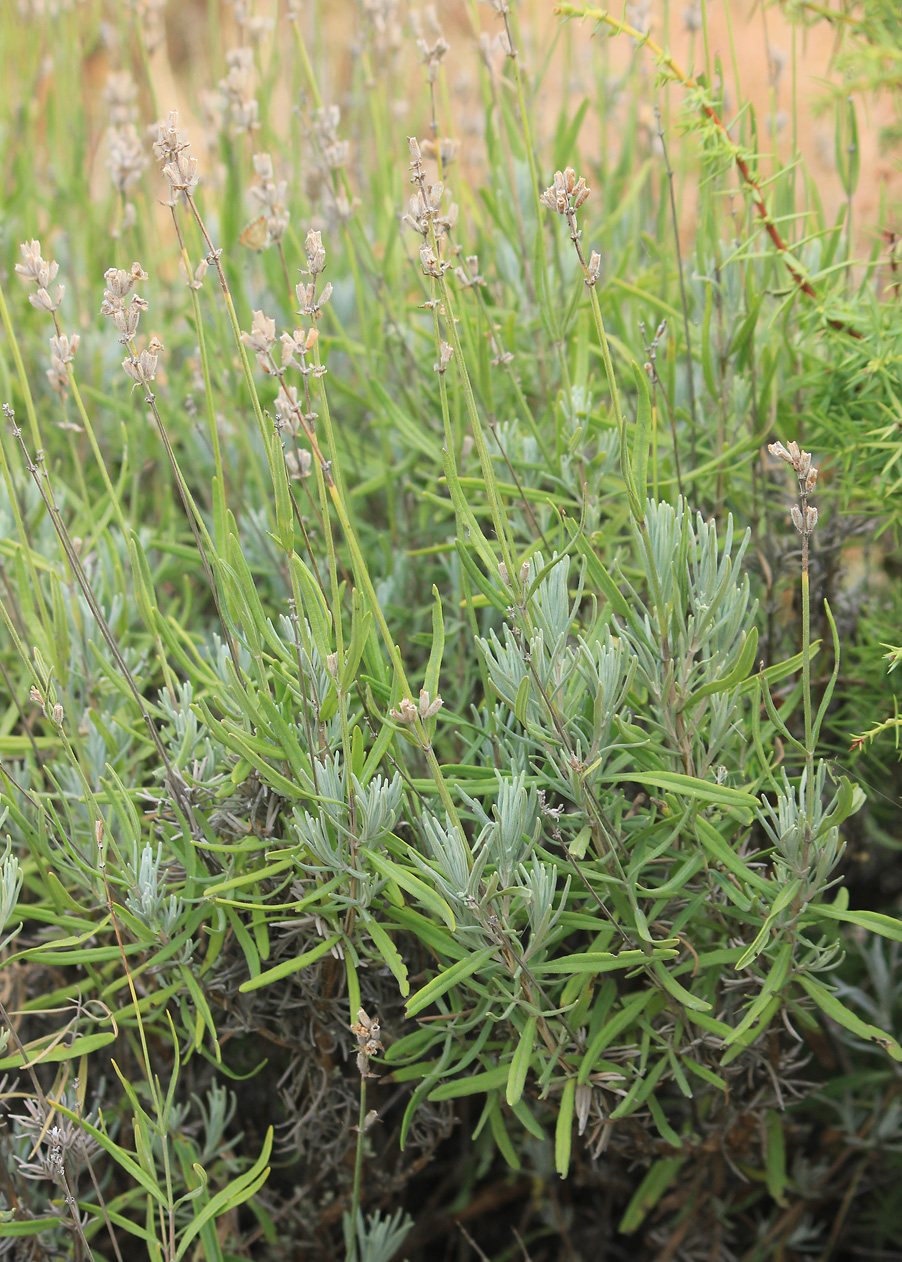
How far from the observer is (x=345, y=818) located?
68 centimetres

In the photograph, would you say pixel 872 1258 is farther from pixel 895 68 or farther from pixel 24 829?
pixel 895 68

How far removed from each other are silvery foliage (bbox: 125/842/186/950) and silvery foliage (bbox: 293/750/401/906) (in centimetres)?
11

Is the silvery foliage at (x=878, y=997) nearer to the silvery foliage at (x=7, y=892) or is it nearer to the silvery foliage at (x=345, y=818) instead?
the silvery foliage at (x=345, y=818)

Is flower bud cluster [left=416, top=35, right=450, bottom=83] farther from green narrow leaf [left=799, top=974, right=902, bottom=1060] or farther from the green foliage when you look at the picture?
green narrow leaf [left=799, top=974, right=902, bottom=1060]

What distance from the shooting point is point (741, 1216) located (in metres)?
1.01

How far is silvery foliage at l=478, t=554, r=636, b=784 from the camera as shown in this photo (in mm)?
642

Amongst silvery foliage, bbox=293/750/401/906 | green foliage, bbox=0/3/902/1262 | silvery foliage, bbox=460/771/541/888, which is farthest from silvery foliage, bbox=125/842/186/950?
silvery foliage, bbox=460/771/541/888

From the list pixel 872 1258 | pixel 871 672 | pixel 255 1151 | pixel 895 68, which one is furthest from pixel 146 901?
pixel 872 1258

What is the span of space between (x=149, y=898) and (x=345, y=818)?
152 mm

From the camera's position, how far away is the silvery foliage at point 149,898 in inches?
28.0

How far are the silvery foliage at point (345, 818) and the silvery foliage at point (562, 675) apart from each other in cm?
10

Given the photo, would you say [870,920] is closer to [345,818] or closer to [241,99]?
[345,818]

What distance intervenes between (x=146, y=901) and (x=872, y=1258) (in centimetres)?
88

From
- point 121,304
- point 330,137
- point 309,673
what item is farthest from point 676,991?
point 330,137
